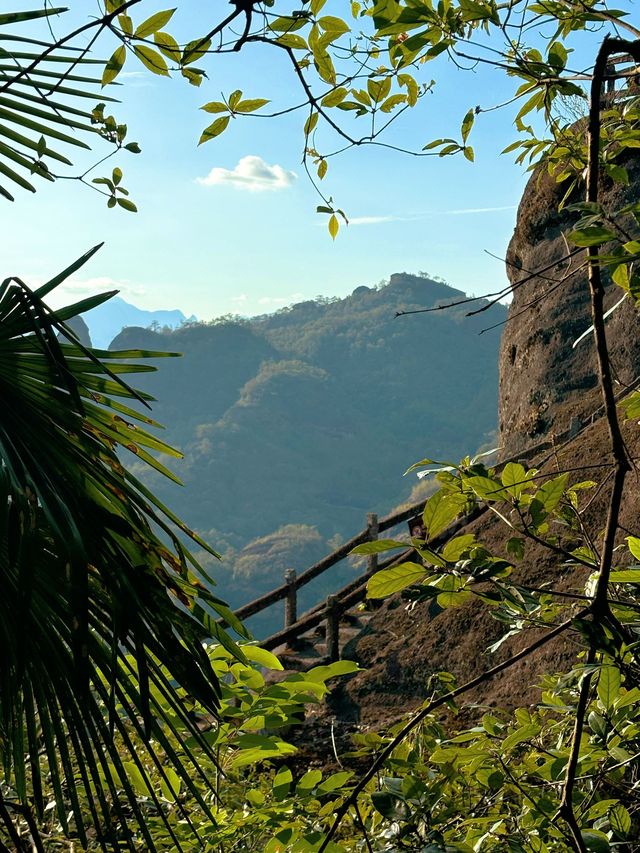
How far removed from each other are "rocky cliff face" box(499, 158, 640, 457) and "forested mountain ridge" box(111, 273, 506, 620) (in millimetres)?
89822

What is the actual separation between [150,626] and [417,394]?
14373 cm

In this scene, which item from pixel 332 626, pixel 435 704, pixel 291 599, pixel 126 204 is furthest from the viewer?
pixel 291 599

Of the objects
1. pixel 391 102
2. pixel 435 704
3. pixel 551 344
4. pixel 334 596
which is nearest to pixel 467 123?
pixel 391 102

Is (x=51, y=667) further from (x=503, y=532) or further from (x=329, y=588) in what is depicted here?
(x=329, y=588)

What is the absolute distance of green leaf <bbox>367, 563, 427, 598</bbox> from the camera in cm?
136

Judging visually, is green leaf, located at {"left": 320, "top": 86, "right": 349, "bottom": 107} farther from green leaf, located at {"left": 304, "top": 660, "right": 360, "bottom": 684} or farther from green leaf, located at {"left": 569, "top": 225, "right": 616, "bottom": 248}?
green leaf, located at {"left": 304, "top": 660, "right": 360, "bottom": 684}

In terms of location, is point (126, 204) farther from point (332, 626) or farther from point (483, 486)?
point (332, 626)

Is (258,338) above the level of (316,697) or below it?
above

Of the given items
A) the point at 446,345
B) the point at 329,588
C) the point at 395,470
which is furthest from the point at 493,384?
the point at 329,588

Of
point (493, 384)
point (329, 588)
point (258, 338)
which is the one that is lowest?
point (329, 588)

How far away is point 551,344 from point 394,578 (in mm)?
11453

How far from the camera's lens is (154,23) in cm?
143

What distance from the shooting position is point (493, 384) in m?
143

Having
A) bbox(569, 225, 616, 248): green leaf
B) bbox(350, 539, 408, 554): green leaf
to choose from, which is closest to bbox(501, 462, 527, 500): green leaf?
bbox(350, 539, 408, 554): green leaf
